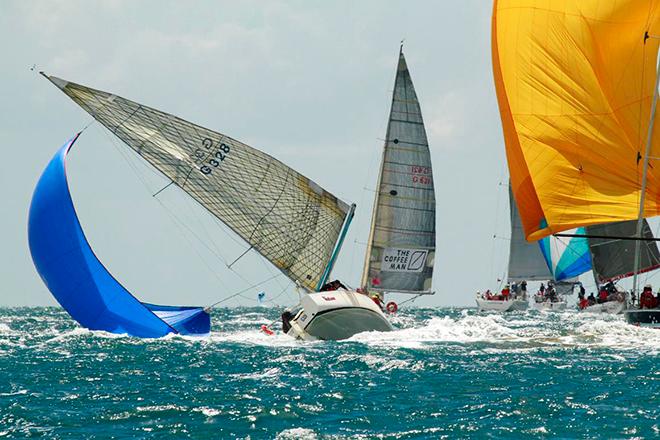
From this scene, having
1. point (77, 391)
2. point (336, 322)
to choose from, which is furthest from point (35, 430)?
point (336, 322)

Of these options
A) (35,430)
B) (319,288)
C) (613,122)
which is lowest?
(35,430)

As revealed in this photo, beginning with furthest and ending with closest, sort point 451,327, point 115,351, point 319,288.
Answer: point 451,327
point 319,288
point 115,351

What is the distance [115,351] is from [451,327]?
13.4 metres

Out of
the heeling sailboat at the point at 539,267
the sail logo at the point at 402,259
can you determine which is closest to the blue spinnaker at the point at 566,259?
the heeling sailboat at the point at 539,267

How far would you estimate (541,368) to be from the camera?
22.1 metres

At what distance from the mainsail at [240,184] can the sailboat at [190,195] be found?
28 mm

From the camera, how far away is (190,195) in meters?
29.6

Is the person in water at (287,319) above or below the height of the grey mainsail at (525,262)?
below

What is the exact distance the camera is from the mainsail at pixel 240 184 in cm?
2953

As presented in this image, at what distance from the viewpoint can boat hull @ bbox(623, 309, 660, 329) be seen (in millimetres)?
31641

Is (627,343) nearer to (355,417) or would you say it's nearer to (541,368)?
(541,368)

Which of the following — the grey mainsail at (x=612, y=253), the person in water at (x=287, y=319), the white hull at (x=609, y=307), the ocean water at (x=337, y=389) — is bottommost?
the ocean water at (x=337, y=389)

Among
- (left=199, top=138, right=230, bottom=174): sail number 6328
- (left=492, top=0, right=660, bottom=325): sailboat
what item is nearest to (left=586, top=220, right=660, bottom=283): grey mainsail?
(left=492, top=0, right=660, bottom=325): sailboat

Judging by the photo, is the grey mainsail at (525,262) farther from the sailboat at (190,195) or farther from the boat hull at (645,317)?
the sailboat at (190,195)
